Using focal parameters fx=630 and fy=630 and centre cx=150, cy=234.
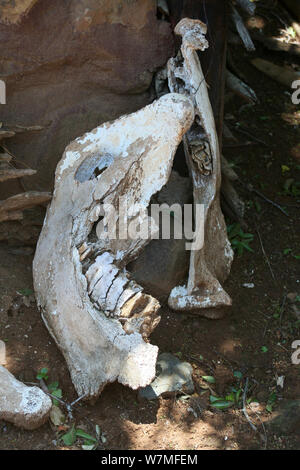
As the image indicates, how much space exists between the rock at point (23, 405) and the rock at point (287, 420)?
1.13m

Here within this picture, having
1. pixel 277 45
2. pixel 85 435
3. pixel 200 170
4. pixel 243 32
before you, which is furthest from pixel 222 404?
pixel 277 45

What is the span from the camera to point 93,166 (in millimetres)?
3666

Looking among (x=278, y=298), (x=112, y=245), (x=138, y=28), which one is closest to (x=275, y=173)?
(x=278, y=298)

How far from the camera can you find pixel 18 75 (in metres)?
3.94

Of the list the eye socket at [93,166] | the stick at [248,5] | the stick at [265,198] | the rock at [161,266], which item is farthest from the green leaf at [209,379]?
the stick at [248,5]

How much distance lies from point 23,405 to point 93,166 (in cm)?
142

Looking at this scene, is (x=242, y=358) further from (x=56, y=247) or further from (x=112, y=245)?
(x=56, y=247)

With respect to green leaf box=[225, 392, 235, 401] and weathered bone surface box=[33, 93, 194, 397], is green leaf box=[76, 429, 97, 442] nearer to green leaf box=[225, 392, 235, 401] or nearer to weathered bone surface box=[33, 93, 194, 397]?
weathered bone surface box=[33, 93, 194, 397]

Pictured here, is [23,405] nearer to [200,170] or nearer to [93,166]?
[93,166]

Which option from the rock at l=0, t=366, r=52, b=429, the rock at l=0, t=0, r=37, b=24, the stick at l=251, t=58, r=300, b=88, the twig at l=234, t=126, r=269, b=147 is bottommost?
the rock at l=0, t=366, r=52, b=429

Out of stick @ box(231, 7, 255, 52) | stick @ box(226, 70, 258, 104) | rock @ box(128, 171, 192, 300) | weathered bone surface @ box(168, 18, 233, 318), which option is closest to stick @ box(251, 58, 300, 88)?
stick @ box(226, 70, 258, 104)

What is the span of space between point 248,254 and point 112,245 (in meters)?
1.30

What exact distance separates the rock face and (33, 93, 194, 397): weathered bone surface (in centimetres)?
40

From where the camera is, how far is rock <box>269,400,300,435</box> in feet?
10.3
